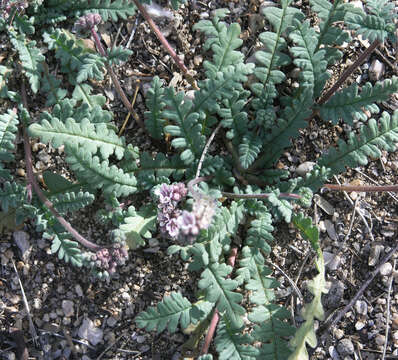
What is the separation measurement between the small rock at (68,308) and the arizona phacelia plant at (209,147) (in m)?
0.37

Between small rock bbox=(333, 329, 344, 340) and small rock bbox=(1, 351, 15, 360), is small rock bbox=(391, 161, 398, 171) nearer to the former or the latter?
small rock bbox=(333, 329, 344, 340)

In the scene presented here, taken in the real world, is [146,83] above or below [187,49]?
below

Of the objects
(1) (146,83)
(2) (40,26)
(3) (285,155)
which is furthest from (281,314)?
(2) (40,26)

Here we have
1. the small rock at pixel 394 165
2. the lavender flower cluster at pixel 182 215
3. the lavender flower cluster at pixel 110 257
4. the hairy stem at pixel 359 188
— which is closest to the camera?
Answer: the lavender flower cluster at pixel 182 215

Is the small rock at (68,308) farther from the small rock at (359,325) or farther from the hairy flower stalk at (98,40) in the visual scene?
the small rock at (359,325)

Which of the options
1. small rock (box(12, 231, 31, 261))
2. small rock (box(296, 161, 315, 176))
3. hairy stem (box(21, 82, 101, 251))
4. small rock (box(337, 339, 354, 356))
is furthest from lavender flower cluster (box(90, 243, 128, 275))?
small rock (box(337, 339, 354, 356))

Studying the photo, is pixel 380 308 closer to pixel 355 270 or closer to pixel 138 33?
pixel 355 270

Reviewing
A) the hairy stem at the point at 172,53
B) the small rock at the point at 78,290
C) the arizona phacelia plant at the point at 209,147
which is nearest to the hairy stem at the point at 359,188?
the arizona phacelia plant at the point at 209,147

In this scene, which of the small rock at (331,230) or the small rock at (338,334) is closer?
the small rock at (338,334)

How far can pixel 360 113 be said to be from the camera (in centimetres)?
332

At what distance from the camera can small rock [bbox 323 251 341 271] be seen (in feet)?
11.7

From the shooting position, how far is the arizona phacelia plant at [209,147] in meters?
3.06

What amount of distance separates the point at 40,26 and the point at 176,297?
79.2 inches

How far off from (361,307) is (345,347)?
0.28m
